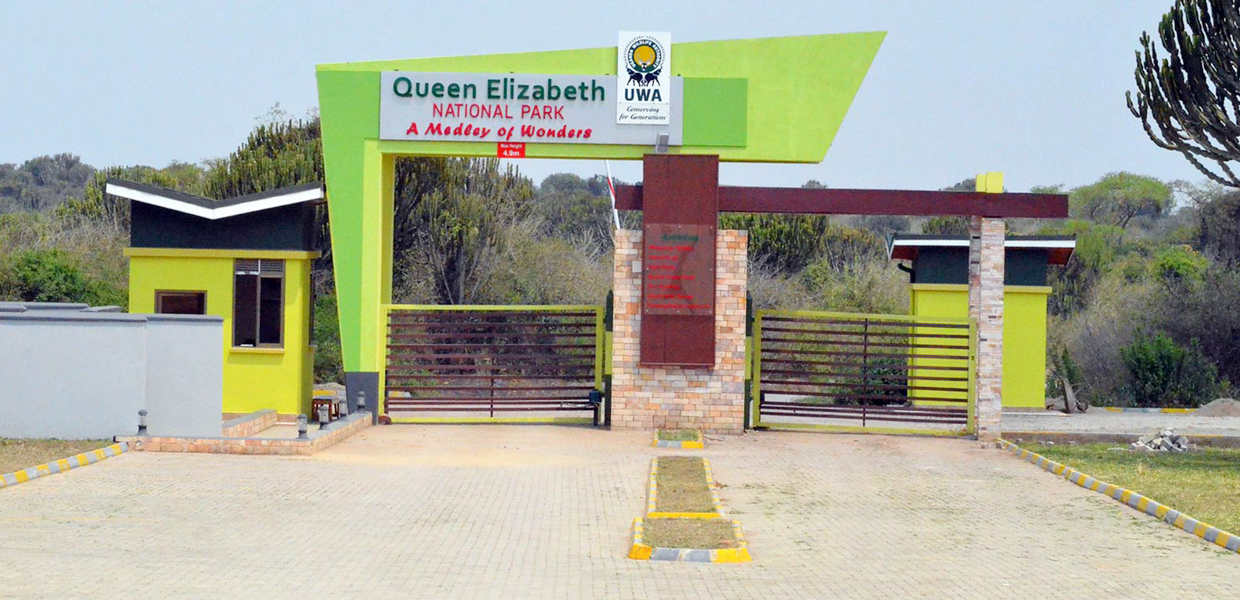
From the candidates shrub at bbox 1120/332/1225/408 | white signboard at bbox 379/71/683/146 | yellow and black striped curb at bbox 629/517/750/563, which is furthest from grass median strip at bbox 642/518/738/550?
shrub at bbox 1120/332/1225/408

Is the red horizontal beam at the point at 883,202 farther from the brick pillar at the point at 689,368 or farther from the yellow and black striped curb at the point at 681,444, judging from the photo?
the yellow and black striped curb at the point at 681,444

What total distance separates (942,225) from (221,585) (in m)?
48.9

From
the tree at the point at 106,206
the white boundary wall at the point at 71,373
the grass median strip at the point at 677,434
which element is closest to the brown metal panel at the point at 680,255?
the grass median strip at the point at 677,434

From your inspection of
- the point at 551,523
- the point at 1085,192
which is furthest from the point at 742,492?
the point at 1085,192

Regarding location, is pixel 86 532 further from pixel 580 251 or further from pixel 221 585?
pixel 580 251

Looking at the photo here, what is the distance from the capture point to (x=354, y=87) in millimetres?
21734

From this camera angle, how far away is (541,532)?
12195 millimetres

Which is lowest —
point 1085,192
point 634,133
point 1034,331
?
point 1034,331

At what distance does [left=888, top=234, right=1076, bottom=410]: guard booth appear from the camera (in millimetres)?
27859

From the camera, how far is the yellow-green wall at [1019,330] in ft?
91.4

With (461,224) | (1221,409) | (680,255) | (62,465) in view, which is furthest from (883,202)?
(461,224)

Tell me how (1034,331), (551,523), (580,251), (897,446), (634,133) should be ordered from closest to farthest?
(551,523) → (897,446) → (634,133) → (1034,331) → (580,251)

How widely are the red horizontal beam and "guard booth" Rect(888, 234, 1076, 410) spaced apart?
6.65 metres

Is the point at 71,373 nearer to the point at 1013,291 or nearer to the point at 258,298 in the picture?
the point at 258,298
